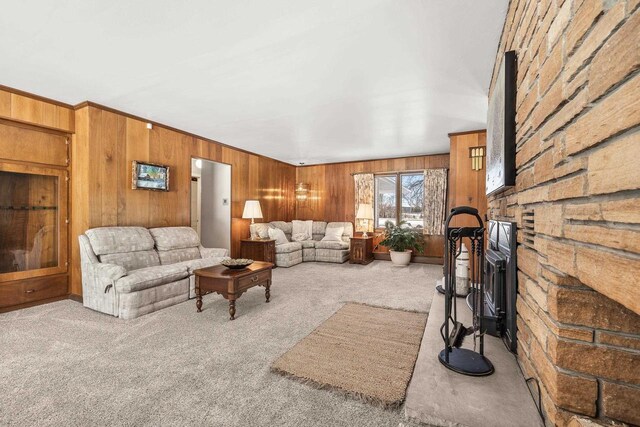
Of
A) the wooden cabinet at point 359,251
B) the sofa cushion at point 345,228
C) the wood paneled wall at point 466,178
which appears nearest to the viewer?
the wood paneled wall at point 466,178

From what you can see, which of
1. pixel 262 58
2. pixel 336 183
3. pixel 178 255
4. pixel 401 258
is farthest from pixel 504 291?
pixel 336 183

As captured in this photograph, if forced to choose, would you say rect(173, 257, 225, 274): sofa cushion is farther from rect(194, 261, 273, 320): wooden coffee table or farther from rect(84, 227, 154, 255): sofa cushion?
rect(84, 227, 154, 255): sofa cushion

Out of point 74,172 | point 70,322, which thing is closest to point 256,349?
point 70,322

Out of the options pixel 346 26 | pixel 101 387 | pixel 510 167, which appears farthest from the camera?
pixel 346 26

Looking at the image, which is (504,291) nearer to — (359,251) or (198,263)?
(198,263)

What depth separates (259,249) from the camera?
5.91m

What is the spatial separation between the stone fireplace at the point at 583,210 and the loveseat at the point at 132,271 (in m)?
3.48

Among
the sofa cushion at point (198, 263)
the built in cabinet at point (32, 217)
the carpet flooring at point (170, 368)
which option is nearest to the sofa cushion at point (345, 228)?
the carpet flooring at point (170, 368)

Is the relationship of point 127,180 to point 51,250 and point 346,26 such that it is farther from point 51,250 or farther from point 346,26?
point 346,26

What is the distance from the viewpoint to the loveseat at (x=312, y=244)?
6133mm

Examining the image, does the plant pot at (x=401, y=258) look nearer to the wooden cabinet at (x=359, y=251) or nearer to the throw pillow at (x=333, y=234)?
the wooden cabinet at (x=359, y=251)

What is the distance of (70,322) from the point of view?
3.01 m

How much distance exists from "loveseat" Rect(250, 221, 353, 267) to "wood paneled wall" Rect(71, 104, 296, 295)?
1.87m

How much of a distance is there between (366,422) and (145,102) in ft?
13.6
